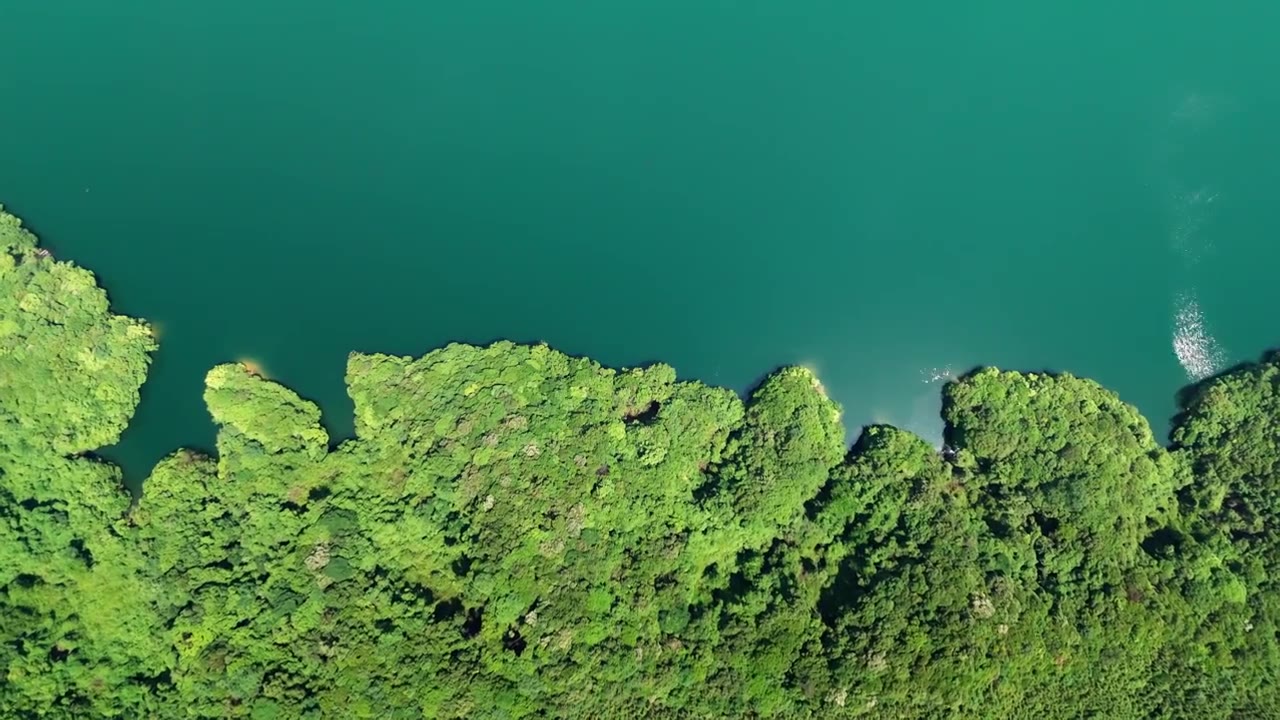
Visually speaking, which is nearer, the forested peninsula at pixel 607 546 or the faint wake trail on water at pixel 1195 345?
the forested peninsula at pixel 607 546

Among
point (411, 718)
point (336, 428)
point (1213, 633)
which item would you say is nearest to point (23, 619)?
point (336, 428)

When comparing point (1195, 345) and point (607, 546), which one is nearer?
point (607, 546)

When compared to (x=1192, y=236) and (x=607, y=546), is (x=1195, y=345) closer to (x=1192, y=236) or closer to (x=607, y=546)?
(x=1192, y=236)

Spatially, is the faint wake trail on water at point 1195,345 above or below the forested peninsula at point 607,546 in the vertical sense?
above

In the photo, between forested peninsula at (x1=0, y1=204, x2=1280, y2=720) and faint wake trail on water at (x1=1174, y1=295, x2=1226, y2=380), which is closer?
forested peninsula at (x1=0, y1=204, x2=1280, y2=720)

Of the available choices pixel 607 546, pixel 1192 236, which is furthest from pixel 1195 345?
pixel 607 546
